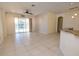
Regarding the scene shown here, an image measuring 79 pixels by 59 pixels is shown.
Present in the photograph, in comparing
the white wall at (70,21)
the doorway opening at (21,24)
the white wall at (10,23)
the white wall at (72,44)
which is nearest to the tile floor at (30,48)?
the white wall at (72,44)

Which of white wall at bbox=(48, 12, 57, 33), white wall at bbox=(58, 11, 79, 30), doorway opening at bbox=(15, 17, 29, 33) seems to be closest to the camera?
white wall at bbox=(58, 11, 79, 30)

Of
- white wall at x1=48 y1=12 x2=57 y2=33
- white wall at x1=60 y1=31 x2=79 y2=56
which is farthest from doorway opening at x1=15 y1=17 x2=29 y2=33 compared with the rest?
white wall at x1=60 y1=31 x2=79 y2=56

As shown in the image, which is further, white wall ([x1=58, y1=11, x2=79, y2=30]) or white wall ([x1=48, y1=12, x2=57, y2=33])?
white wall ([x1=48, y1=12, x2=57, y2=33])

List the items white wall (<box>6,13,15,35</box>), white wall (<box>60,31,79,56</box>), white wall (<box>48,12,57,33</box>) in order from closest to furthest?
white wall (<box>60,31,79,56</box>) → white wall (<box>48,12,57,33</box>) → white wall (<box>6,13,15,35</box>)

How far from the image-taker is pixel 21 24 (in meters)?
12.7

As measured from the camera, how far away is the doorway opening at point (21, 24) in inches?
488

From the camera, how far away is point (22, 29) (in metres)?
12.8

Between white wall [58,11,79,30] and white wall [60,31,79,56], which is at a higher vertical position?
white wall [58,11,79,30]

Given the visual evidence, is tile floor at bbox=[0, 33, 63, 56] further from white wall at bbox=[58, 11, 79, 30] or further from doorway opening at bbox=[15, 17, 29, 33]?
doorway opening at bbox=[15, 17, 29, 33]

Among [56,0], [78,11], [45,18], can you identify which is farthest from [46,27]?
[56,0]

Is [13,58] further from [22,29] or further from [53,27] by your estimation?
[22,29]

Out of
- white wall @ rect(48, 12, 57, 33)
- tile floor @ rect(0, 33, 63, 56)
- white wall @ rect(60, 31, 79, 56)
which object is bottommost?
tile floor @ rect(0, 33, 63, 56)

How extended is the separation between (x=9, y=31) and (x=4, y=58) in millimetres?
9680

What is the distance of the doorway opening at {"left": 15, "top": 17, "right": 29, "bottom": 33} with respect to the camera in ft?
40.7
